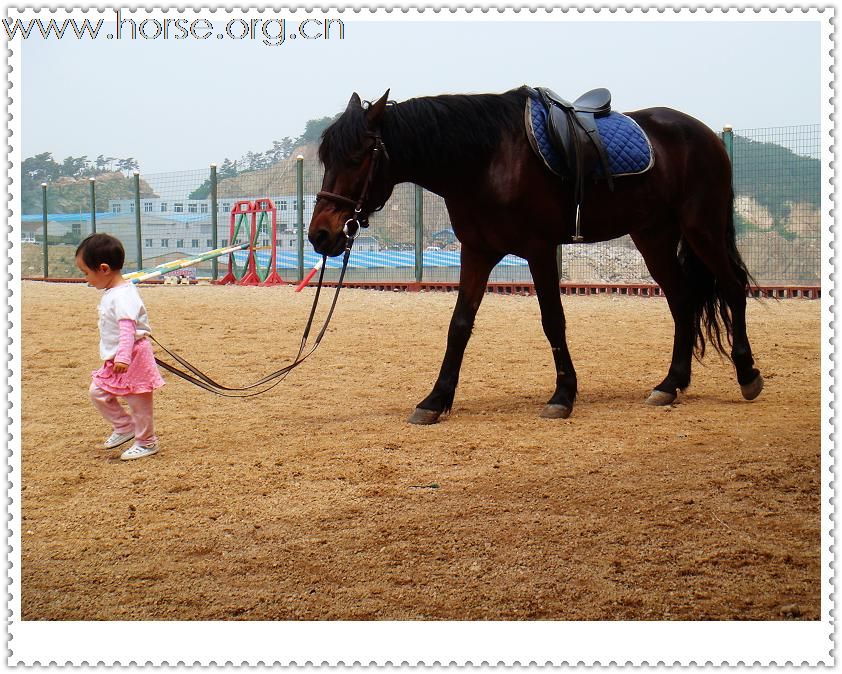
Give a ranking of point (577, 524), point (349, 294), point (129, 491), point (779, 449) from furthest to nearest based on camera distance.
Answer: point (349, 294), point (779, 449), point (129, 491), point (577, 524)

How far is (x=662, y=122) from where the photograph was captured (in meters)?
5.67

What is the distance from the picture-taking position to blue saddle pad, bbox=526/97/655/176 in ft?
16.5

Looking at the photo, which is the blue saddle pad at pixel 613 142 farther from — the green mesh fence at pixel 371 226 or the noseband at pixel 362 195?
the green mesh fence at pixel 371 226

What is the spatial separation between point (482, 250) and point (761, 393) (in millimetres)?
2004

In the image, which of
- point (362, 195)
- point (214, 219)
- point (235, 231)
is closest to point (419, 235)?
point (235, 231)

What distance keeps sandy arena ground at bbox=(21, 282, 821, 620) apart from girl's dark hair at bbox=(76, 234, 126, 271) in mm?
911

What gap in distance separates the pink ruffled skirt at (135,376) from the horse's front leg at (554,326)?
1.99 m

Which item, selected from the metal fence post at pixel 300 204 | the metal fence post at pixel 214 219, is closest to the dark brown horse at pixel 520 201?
the metal fence post at pixel 300 204

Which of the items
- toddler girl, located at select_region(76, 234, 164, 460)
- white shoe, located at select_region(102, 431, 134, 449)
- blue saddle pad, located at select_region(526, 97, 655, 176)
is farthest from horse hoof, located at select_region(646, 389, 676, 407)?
white shoe, located at select_region(102, 431, 134, 449)

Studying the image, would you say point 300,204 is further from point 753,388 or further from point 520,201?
point 753,388

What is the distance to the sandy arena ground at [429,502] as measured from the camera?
268 centimetres
